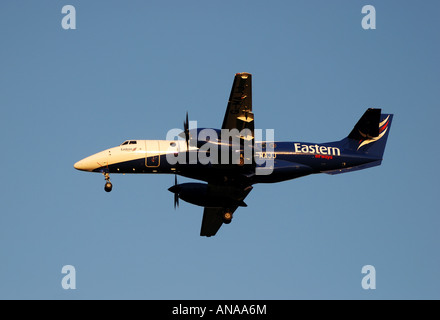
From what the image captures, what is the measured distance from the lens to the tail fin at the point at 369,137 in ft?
146

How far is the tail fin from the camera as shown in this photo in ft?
146

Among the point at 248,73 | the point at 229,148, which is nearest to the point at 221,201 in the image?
the point at 229,148

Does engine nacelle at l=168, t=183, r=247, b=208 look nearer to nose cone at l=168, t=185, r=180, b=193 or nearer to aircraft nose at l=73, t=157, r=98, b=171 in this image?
nose cone at l=168, t=185, r=180, b=193

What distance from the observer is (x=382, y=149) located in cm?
4488

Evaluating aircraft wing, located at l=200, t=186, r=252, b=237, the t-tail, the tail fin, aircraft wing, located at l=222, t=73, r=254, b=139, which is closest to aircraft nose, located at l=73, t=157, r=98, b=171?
aircraft wing, located at l=200, t=186, r=252, b=237

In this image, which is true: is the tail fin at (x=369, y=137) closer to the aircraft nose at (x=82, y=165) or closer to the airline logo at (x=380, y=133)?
the airline logo at (x=380, y=133)

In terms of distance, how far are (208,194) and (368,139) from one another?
1039 centimetres

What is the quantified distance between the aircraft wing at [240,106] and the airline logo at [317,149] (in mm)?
4180

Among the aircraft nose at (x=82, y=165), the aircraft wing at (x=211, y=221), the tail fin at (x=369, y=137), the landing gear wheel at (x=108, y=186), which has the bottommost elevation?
the aircraft wing at (x=211, y=221)

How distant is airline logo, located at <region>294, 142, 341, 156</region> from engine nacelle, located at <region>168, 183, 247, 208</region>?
436 centimetres

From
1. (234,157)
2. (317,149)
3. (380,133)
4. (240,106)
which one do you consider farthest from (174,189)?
(380,133)

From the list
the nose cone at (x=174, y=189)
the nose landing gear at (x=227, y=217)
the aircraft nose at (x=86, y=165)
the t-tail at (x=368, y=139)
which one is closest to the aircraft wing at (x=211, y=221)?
the nose landing gear at (x=227, y=217)

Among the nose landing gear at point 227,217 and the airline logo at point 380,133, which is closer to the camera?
the nose landing gear at point 227,217

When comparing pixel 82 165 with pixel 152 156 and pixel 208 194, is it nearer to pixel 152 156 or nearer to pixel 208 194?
pixel 152 156
